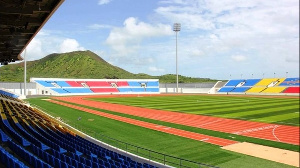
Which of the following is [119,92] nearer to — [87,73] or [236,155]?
[236,155]

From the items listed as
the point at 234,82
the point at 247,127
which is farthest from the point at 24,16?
the point at 234,82

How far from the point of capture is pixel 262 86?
2847 inches

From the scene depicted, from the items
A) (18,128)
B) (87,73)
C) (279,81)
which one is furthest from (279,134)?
(87,73)

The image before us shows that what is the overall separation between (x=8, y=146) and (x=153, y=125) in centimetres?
1604

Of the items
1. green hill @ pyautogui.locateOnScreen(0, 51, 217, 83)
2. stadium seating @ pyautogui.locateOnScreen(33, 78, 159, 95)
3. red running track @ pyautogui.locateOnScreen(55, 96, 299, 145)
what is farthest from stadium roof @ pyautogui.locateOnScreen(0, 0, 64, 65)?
green hill @ pyautogui.locateOnScreen(0, 51, 217, 83)

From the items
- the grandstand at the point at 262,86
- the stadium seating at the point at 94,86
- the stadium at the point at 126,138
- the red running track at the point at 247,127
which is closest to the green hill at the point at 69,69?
the stadium seating at the point at 94,86

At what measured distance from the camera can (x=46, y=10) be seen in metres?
9.37

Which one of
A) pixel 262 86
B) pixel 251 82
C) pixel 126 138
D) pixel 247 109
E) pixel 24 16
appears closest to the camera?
pixel 24 16

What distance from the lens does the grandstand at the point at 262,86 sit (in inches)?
2504

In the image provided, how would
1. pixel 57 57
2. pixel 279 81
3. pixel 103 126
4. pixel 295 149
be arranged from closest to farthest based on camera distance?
1. pixel 295 149
2. pixel 103 126
3. pixel 279 81
4. pixel 57 57

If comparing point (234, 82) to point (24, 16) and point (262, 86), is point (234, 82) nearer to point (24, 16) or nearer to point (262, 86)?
point (262, 86)

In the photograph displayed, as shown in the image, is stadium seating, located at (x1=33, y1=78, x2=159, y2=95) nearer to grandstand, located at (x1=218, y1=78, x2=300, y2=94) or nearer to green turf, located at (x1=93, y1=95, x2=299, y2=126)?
grandstand, located at (x1=218, y1=78, x2=300, y2=94)

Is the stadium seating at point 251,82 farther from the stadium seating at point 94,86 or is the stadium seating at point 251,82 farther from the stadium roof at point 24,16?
the stadium roof at point 24,16

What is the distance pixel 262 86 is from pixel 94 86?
158 ft
